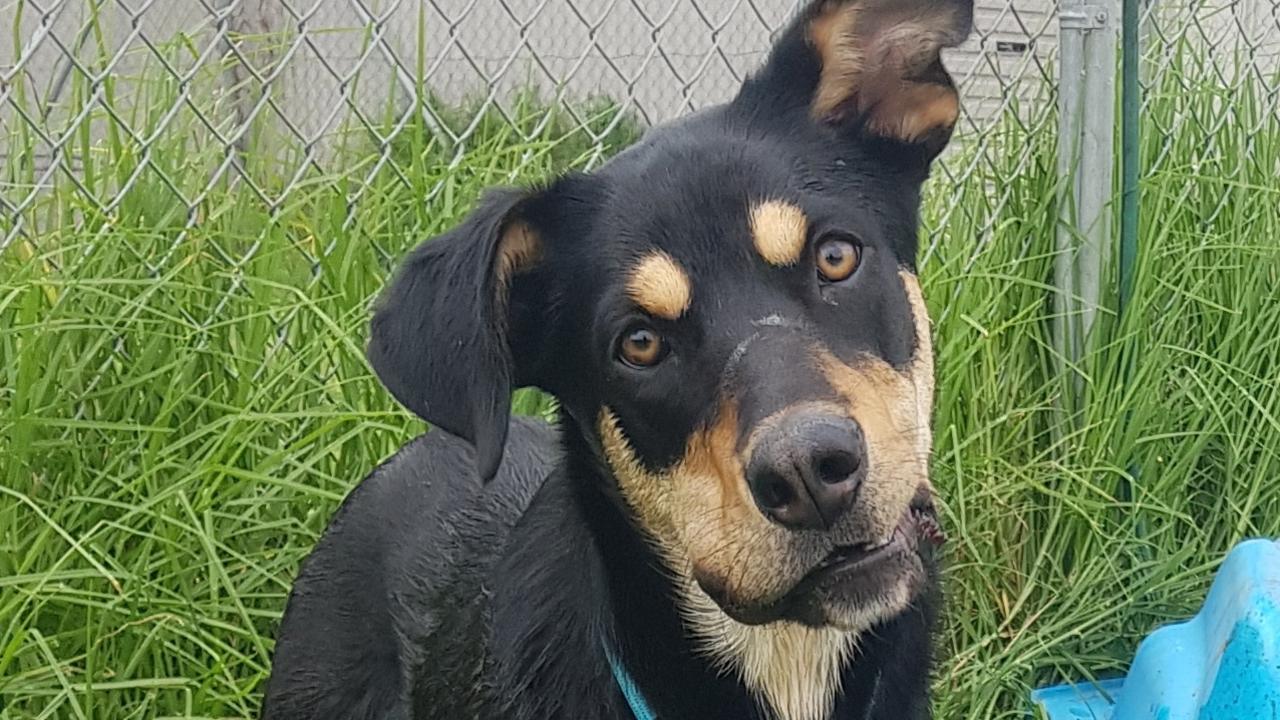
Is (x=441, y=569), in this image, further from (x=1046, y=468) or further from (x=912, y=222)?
(x=1046, y=468)

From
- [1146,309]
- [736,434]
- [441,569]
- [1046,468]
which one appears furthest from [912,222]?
[1146,309]

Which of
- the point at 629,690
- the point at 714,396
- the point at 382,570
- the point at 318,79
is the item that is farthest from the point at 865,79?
the point at 318,79

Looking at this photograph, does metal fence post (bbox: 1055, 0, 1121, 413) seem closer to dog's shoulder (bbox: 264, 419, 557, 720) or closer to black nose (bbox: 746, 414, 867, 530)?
dog's shoulder (bbox: 264, 419, 557, 720)

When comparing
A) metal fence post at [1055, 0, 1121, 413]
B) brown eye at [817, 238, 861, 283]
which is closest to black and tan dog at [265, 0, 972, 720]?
brown eye at [817, 238, 861, 283]

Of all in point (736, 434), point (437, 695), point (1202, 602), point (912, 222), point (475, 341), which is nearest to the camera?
point (736, 434)

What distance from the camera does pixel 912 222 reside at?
2078 millimetres

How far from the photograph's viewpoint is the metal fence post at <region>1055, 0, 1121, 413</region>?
3.45 m

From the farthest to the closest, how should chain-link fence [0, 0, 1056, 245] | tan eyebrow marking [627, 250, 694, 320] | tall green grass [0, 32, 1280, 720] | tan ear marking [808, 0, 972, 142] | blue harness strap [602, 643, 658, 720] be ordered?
chain-link fence [0, 0, 1056, 245]
tall green grass [0, 32, 1280, 720]
tan ear marking [808, 0, 972, 142]
blue harness strap [602, 643, 658, 720]
tan eyebrow marking [627, 250, 694, 320]

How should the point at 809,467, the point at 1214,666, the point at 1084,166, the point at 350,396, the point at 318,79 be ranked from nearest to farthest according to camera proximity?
1. the point at 809,467
2. the point at 1214,666
3. the point at 350,396
4. the point at 1084,166
5. the point at 318,79

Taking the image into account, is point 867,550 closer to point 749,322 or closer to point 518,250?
point 749,322

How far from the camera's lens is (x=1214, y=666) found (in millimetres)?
2623

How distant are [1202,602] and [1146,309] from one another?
0.72 m

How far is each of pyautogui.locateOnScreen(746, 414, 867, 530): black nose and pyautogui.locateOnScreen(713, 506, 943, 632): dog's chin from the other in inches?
4.2

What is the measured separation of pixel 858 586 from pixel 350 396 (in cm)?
156
